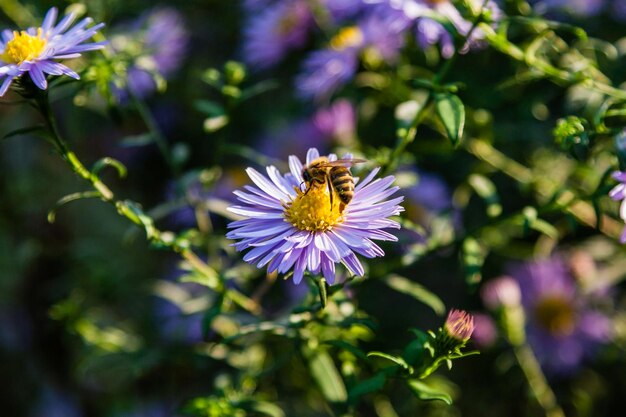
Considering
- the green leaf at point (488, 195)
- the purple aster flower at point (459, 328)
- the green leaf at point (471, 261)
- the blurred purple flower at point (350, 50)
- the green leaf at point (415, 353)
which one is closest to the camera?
the purple aster flower at point (459, 328)

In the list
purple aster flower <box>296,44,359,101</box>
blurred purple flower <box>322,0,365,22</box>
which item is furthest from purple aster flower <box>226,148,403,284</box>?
blurred purple flower <box>322,0,365,22</box>

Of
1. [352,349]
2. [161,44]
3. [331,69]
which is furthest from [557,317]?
[161,44]

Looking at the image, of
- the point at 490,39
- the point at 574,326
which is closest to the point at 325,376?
the point at 490,39

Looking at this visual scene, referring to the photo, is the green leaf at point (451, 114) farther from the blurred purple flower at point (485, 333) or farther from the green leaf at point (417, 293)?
the blurred purple flower at point (485, 333)

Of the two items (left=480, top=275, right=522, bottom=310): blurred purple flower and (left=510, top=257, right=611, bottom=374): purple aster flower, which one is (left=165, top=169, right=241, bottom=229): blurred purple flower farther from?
(left=510, top=257, right=611, bottom=374): purple aster flower

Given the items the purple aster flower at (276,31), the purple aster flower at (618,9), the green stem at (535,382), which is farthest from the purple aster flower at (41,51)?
the purple aster flower at (618,9)

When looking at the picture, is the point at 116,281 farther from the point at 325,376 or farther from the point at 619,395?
the point at 619,395
